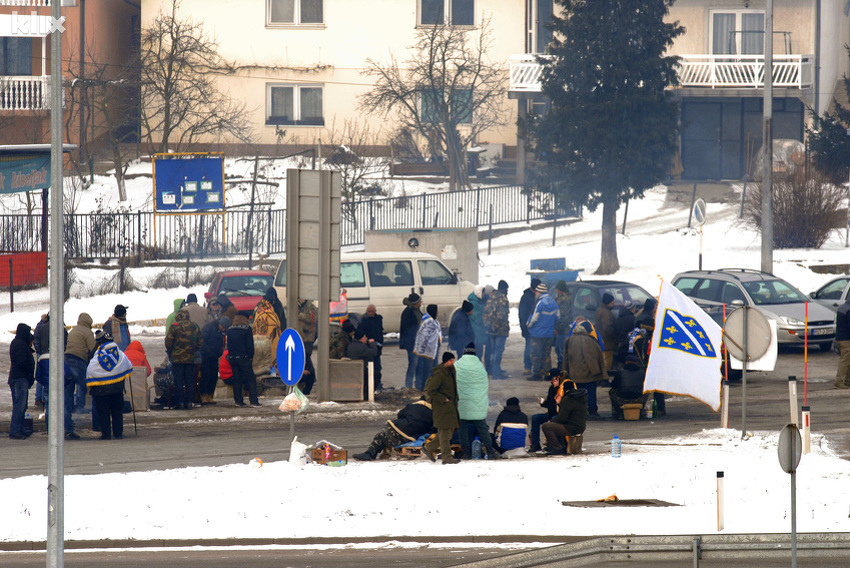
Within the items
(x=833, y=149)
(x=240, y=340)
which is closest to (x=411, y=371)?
(x=240, y=340)

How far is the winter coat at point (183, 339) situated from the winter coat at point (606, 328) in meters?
6.68

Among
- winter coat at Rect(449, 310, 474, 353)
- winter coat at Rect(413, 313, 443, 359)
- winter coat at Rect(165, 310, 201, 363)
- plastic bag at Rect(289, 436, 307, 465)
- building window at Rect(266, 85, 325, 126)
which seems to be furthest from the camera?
building window at Rect(266, 85, 325, 126)

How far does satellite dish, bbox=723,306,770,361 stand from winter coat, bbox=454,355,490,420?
3.22 m

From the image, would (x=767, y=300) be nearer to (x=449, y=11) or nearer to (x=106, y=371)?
(x=106, y=371)

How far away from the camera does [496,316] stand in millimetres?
19656

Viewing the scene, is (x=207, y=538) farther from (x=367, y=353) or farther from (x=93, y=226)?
(x=93, y=226)

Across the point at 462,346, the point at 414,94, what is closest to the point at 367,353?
the point at 462,346

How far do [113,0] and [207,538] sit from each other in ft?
121

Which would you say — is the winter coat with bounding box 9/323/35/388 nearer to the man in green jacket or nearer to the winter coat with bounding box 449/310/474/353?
the man in green jacket

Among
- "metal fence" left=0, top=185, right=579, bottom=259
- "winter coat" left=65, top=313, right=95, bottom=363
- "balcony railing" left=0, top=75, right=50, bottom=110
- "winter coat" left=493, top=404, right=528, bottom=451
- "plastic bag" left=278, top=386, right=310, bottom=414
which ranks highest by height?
"balcony railing" left=0, top=75, right=50, bottom=110

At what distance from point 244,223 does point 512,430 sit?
2340 centimetres

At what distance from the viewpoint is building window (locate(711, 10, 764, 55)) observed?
4200 cm

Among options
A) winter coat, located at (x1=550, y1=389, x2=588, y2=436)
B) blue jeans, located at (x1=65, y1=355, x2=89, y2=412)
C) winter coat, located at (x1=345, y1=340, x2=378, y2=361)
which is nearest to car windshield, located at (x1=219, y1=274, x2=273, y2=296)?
winter coat, located at (x1=345, y1=340, x2=378, y2=361)

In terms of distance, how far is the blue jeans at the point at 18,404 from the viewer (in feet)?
48.6
